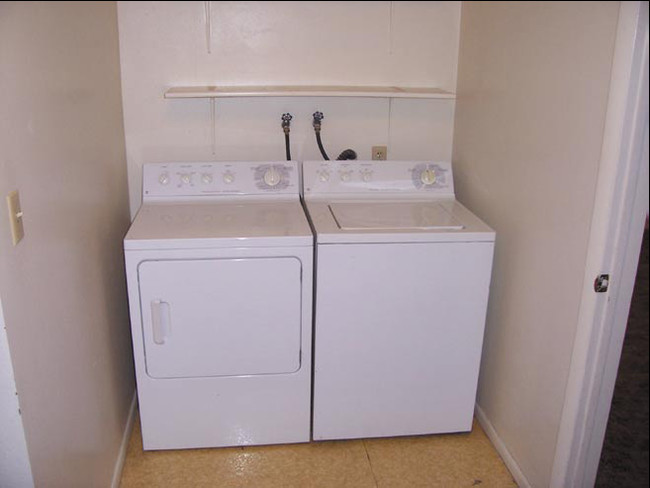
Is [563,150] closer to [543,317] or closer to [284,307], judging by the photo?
[543,317]

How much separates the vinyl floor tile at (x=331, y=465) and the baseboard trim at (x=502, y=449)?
0.02 meters

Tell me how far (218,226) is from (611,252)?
4.09ft

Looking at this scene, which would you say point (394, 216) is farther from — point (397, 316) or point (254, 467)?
point (254, 467)

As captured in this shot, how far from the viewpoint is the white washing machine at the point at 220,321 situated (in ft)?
6.42

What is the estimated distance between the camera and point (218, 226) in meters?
2.04

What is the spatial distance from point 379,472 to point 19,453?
1299 mm

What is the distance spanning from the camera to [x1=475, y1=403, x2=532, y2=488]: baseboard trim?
204 cm

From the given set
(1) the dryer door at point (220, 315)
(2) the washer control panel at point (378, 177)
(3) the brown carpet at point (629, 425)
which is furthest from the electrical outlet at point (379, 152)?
(3) the brown carpet at point (629, 425)

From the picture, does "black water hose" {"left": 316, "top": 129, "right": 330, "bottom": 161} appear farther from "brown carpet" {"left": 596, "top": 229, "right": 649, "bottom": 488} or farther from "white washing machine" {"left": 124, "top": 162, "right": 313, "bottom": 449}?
"brown carpet" {"left": 596, "top": 229, "right": 649, "bottom": 488}

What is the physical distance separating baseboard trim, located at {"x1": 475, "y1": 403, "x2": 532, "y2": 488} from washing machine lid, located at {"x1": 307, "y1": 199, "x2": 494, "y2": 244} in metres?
0.79

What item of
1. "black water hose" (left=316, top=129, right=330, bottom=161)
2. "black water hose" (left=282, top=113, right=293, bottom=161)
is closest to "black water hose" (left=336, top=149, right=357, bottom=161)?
"black water hose" (left=316, top=129, right=330, bottom=161)

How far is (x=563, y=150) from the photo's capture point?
1729 mm

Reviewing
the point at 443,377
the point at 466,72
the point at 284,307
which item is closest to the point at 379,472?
the point at 443,377

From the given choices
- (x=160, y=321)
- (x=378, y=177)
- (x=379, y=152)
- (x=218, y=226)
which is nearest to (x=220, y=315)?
(x=160, y=321)
